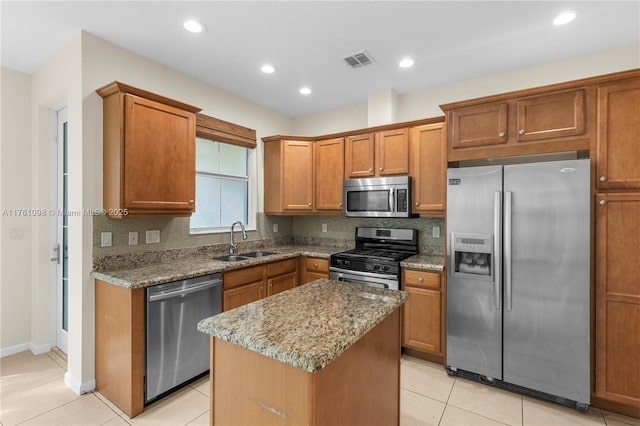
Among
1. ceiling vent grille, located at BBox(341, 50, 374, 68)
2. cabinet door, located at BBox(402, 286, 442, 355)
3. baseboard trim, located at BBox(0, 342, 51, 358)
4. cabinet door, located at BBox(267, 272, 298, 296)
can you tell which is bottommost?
baseboard trim, located at BBox(0, 342, 51, 358)

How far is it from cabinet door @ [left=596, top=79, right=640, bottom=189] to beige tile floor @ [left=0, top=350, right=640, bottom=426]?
1689 mm

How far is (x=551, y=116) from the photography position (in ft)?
7.66

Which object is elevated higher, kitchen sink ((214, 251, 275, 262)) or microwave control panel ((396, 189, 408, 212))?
microwave control panel ((396, 189, 408, 212))

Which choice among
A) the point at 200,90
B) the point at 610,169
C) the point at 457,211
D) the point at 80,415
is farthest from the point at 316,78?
the point at 80,415

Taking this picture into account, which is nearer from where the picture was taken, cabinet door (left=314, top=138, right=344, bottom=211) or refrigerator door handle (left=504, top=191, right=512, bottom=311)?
refrigerator door handle (left=504, top=191, right=512, bottom=311)

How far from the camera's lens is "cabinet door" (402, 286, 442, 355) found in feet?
9.12

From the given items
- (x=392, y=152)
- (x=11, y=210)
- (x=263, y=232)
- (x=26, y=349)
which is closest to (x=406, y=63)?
(x=392, y=152)

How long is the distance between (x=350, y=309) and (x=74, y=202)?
239 centimetres

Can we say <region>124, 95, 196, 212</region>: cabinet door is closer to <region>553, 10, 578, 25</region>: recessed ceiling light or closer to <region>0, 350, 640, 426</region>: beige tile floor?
<region>0, 350, 640, 426</region>: beige tile floor

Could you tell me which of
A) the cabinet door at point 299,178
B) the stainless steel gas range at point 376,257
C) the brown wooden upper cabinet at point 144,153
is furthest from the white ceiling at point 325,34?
the stainless steel gas range at point 376,257

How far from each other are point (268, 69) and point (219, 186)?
1462 mm

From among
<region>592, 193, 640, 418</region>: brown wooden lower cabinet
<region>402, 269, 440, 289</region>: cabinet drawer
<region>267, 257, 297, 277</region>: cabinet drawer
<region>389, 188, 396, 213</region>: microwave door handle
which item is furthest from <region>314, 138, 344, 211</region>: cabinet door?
<region>592, 193, 640, 418</region>: brown wooden lower cabinet

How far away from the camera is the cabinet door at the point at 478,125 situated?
2498 mm

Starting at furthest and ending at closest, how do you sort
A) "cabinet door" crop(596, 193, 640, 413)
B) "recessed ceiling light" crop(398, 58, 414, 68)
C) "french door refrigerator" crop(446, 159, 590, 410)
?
"recessed ceiling light" crop(398, 58, 414, 68) < "french door refrigerator" crop(446, 159, 590, 410) < "cabinet door" crop(596, 193, 640, 413)
